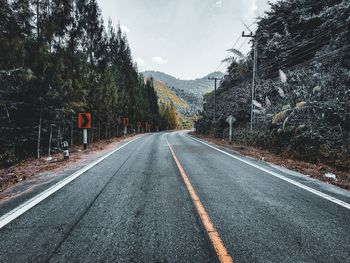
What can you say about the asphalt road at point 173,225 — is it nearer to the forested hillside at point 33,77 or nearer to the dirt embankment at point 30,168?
the dirt embankment at point 30,168

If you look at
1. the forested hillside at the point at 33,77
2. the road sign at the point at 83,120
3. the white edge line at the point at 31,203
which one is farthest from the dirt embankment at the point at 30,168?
the forested hillside at the point at 33,77

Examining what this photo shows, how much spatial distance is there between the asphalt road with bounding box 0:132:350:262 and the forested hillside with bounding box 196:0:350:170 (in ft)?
17.4

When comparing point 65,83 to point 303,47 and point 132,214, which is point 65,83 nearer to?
point 132,214

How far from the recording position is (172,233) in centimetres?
293

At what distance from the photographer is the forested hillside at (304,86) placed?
967 centimetres

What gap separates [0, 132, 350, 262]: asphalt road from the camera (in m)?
2.47

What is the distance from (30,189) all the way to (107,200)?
200 centimetres

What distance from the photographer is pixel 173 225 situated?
10.3 feet

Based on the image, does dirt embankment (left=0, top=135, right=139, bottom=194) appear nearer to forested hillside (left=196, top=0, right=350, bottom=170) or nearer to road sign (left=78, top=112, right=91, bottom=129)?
road sign (left=78, top=112, right=91, bottom=129)

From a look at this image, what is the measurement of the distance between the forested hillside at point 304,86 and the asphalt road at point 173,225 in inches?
209

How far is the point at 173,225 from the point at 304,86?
13.2 metres

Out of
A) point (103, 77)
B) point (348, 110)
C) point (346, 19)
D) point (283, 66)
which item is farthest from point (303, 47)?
point (103, 77)

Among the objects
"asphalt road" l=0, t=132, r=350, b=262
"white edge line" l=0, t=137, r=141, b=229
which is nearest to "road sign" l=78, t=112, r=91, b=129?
"white edge line" l=0, t=137, r=141, b=229

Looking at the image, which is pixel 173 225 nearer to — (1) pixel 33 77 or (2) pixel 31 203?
(2) pixel 31 203
